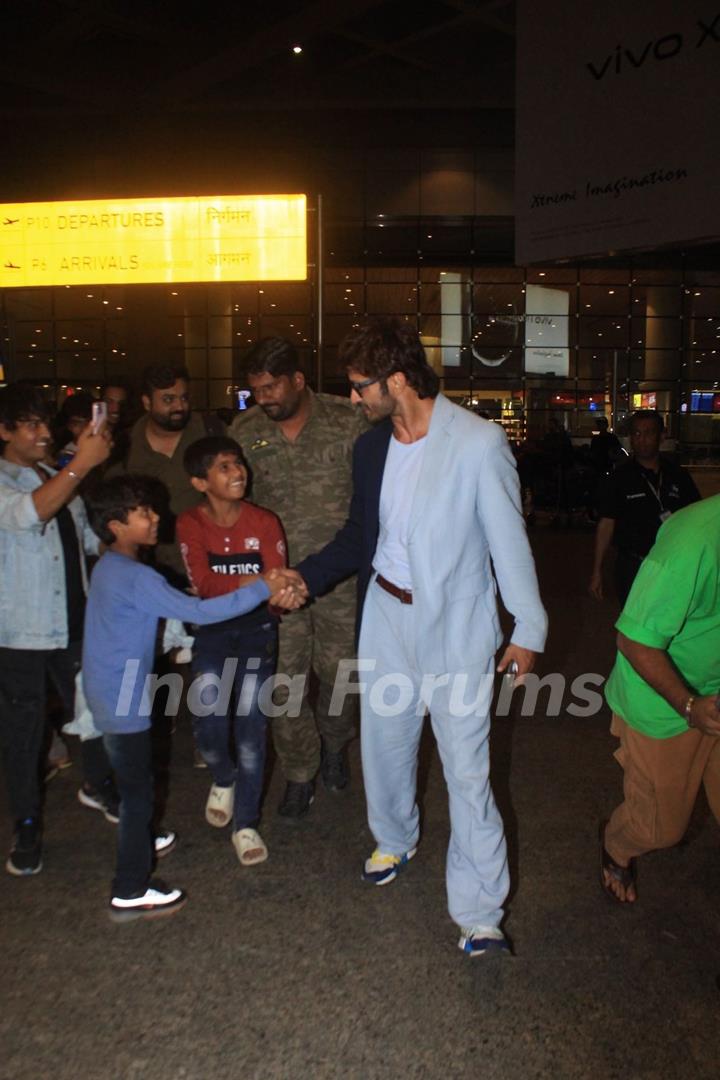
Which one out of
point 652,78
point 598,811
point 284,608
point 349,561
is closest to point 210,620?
point 284,608

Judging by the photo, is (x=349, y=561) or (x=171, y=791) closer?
(x=349, y=561)

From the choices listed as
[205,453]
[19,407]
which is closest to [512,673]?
[205,453]

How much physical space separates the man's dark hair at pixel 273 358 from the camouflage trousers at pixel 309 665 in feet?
3.67

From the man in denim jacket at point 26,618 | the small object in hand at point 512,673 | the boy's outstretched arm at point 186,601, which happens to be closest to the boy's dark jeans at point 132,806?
the boy's outstretched arm at point 186,601

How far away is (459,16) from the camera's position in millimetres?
16547

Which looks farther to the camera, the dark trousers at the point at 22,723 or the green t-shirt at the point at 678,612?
the dark trousers at the point at 22,723

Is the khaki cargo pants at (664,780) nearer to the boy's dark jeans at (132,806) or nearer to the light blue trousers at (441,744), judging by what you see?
the light blue trousers at (441,744)

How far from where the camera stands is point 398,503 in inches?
134

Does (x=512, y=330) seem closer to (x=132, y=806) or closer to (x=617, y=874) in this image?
(x=617, y=874)

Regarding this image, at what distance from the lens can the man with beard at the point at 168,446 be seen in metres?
4.98

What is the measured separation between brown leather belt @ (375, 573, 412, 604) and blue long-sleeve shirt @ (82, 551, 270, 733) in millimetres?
665

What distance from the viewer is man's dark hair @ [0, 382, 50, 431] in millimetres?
3934

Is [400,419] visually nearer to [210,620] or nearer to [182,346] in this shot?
[210,620]

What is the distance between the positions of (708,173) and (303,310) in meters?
23.5
